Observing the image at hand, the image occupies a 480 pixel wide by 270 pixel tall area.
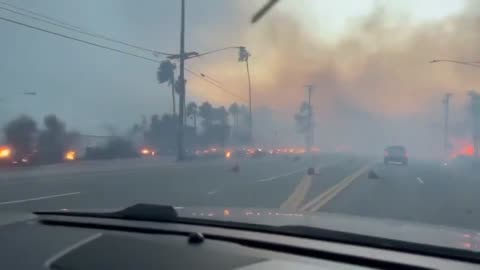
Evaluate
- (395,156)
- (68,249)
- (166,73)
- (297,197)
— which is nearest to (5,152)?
(297,197)

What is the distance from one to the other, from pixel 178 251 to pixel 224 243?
0.24 m

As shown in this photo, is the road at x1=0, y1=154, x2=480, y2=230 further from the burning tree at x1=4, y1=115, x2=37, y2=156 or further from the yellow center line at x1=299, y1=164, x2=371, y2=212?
the burning tree at x1=4, y1=115, x2=37, y2=156

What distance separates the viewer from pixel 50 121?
48.0 metres

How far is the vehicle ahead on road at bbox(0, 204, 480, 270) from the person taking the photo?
7.35ft

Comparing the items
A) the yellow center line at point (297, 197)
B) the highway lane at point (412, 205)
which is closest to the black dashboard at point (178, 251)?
the highway lane at point (412, 205)

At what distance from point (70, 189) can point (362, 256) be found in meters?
14.1

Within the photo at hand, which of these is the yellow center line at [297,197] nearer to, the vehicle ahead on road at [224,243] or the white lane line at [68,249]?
the vehicle ahead on road at [224,243]

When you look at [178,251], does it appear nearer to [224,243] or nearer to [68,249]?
[224,243]

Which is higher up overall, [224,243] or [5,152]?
[224,243]

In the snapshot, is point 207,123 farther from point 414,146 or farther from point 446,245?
point 446,245

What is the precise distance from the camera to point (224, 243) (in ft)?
8.27

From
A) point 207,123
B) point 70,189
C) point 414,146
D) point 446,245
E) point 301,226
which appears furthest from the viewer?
point 414,146

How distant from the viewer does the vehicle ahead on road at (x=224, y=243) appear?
2.24 metres

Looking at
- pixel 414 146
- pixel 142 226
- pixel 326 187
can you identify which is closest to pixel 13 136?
pixel 326 187
